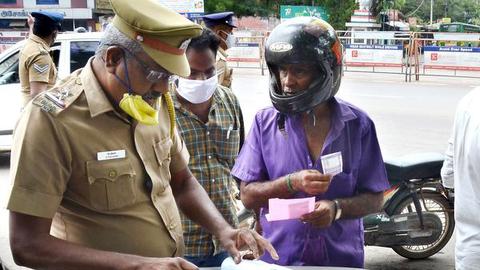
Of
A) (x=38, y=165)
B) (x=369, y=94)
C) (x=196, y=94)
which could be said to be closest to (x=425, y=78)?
(x=369, y=94)

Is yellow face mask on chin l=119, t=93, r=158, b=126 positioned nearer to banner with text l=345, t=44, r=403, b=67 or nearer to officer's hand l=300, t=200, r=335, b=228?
officer's hand l=300, t=200, r=335, b=228

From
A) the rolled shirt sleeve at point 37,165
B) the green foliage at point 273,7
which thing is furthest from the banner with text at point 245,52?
the rolled shirt sleeve at point 37,165

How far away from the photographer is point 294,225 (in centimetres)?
226

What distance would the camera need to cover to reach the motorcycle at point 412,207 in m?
4.81

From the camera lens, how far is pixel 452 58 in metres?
17.2

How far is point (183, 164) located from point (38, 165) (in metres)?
0.70

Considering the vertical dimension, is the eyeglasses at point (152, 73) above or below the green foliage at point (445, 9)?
below

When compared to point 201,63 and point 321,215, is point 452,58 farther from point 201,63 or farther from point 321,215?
point 321,215

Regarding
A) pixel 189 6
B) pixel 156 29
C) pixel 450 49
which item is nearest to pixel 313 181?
pixel 156 29

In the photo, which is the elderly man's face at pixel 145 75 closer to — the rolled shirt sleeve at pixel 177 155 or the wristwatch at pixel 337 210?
the rolled shirt sleeve at pixel 177 155

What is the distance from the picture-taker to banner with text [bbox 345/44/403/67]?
1819cm

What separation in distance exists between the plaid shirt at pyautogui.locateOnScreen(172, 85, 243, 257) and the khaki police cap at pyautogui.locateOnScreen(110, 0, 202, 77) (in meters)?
0.99

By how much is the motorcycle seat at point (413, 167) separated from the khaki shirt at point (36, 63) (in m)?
3.71

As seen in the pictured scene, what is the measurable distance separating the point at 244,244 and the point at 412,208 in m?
3.17
